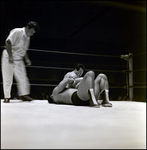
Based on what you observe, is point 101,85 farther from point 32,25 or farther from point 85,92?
point 32,25

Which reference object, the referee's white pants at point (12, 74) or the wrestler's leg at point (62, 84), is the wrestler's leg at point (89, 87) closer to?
the wrestler's leg at point (62, 84)

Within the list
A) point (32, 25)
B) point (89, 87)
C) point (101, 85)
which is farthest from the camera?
point (32, 25)

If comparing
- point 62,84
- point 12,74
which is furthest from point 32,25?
point 62,84

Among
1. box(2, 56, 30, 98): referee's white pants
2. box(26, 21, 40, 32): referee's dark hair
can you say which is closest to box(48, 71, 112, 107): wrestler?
box(2, 56, 30, 98): referee's white pants

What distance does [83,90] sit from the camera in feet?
5.13

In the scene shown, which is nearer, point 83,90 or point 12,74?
point 83,90

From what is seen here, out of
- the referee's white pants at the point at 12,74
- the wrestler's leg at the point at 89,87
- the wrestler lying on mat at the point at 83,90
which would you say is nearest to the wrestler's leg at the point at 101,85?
the wrestler lying on mat at the point at 83,90

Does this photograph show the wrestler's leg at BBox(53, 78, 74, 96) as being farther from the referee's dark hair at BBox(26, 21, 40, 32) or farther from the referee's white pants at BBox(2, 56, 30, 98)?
the referee's dark hair at BBox(26, 21, 40, 32)

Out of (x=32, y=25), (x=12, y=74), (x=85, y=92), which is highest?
(x=32, y=25)

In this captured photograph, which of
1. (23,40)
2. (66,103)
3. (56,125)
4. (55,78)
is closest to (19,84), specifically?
(23,40)

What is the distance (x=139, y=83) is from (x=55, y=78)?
2.59m

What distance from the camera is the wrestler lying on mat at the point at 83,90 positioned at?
1527 millimetres

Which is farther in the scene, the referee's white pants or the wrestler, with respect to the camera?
the referee's white pants

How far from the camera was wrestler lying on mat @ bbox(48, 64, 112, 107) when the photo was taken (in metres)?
1.53
